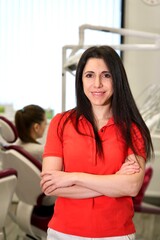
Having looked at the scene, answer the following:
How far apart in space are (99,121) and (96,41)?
3159 millimetres

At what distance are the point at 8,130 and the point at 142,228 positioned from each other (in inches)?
60.8

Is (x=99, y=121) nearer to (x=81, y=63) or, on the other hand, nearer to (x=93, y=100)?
(x=93, y=100)

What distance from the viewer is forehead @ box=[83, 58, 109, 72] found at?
1.40 meters

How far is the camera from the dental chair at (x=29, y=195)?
7.85ft

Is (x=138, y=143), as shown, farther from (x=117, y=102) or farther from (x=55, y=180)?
(x=55, y=180)

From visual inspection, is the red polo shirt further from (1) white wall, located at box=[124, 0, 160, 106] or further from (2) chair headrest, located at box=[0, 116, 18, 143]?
(1) white wall, located at box=[124, 0, 160, 106]

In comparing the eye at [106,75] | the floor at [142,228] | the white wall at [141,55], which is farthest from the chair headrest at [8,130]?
the white wall at [141,55]

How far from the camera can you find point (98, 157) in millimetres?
1357

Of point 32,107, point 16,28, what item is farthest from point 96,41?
point 32,107

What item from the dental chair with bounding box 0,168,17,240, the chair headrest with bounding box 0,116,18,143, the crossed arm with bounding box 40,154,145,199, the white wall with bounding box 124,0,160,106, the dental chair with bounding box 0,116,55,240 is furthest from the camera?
the white wall with bounding box 124,0,160,106

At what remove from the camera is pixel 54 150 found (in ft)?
4.66

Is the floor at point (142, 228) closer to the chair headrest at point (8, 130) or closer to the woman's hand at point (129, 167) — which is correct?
the chair headrest at point (8, 130)

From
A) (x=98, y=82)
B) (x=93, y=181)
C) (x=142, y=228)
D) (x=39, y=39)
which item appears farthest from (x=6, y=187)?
(x=39, y=39)

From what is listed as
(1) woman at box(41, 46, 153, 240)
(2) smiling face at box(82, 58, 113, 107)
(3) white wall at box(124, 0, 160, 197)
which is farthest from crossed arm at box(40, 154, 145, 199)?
(3) white wall at box(124, 0, 160, 197)
